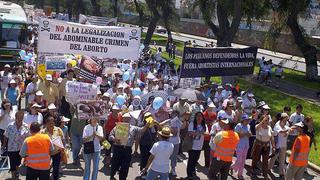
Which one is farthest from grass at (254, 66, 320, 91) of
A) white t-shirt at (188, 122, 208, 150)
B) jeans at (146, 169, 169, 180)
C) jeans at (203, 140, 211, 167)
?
jeans at (146, 169, 169, 180)

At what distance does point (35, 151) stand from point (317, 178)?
7.28 meters

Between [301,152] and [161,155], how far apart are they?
319 cm

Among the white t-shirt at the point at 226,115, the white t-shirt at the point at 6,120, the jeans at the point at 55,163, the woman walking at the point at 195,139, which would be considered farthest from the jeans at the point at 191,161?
the white t-shirt at the point at 6,120

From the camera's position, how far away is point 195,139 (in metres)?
Answer: 10.5

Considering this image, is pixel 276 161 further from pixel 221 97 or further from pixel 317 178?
pixel 221 97

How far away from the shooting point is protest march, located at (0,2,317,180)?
29.7 feet

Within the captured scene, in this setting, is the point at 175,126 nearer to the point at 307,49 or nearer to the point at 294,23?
the point at 294,23

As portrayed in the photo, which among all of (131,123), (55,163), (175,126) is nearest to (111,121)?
(131,123)

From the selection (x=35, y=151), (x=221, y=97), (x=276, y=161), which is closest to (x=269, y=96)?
(x=221, y=97)

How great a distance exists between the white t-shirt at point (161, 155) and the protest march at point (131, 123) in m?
0.02

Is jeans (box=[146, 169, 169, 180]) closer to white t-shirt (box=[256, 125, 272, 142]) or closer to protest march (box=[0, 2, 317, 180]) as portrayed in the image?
protest march (box=[0, 2, 317, 180])

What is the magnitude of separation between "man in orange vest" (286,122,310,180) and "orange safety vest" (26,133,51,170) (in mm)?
4886

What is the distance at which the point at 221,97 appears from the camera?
15469 mm

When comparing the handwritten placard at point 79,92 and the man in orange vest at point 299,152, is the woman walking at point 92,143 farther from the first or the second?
the man in orange vest at point 299,152
